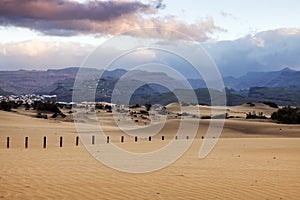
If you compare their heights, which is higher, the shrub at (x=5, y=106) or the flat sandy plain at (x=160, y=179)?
the shrub at (x=5, y=106)

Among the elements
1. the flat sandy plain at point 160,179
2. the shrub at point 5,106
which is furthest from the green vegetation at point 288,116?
the shrub at point 5,106

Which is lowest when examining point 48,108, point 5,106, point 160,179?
point 160,179

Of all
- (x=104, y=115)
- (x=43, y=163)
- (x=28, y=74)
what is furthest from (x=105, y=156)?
(x=28, y=74)

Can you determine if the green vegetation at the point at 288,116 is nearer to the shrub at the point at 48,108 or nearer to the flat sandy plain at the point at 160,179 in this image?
the shrub at the point at 48,108

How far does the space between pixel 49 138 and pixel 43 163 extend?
17.4 metres

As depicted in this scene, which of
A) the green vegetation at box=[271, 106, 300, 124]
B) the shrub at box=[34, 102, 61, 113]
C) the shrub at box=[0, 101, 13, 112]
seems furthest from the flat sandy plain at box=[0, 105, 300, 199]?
the shrub at box=[34, 102, 61, 113]

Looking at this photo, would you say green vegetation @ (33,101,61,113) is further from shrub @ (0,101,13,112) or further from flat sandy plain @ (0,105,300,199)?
flat sandy plain @ (0,105,300,199)

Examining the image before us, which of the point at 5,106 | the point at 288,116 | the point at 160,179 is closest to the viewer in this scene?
the point at 160,179

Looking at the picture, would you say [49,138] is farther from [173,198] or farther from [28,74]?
[28,74]

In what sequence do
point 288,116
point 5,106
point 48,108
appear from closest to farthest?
point 288,116 → point 5,106 → point 48,108

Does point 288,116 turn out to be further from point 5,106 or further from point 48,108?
point 5,106

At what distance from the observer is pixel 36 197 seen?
9.75 metres

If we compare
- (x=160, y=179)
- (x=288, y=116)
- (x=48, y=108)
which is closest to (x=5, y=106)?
(x=48, y=108)

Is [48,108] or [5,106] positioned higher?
[5,106]
